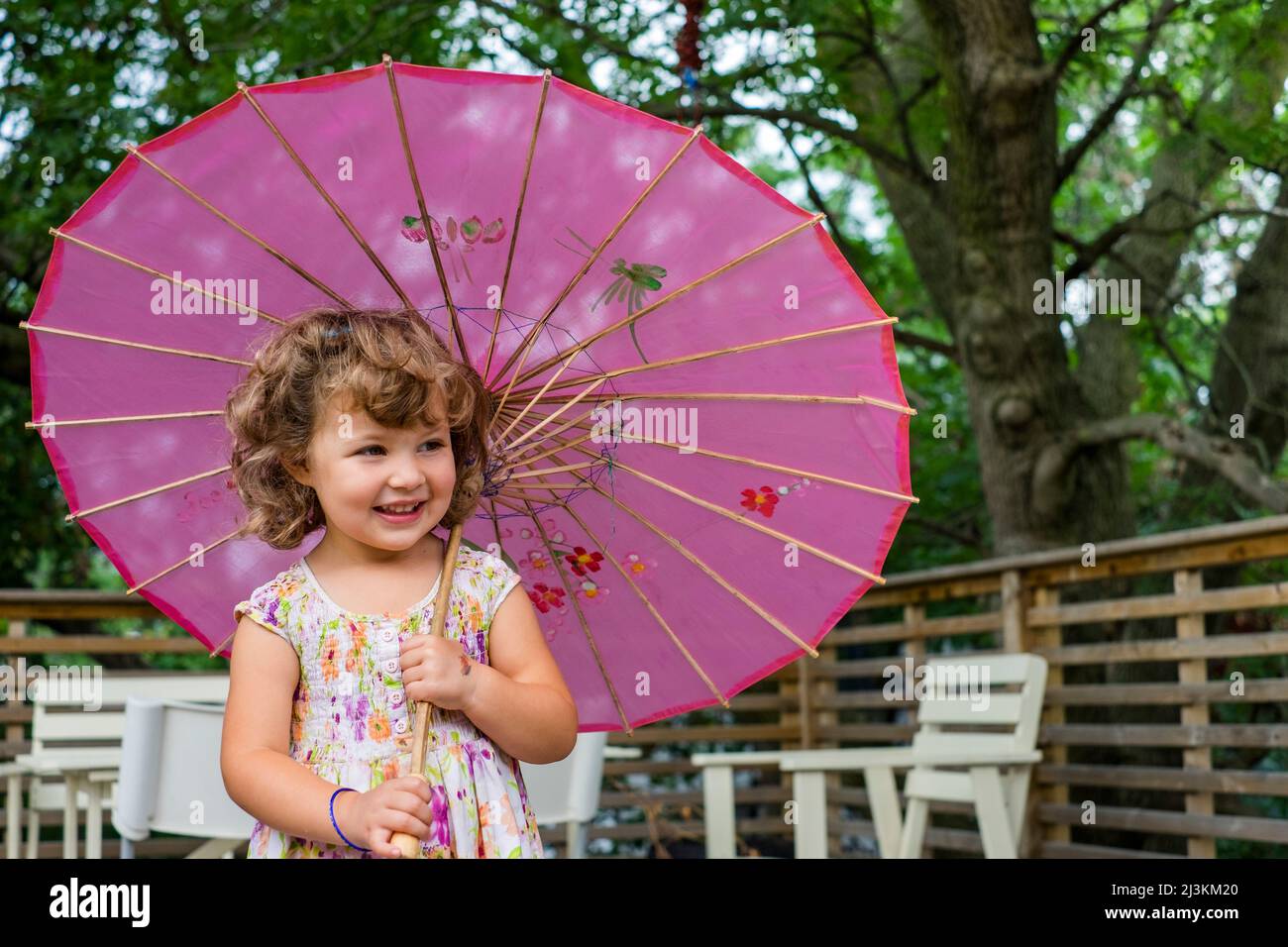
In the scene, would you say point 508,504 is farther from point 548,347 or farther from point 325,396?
point 325,396

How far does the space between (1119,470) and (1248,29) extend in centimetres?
179

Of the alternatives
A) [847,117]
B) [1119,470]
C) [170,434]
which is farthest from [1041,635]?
[170,434]

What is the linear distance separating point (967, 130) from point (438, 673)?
459cm

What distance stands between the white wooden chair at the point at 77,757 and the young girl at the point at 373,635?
244 cm

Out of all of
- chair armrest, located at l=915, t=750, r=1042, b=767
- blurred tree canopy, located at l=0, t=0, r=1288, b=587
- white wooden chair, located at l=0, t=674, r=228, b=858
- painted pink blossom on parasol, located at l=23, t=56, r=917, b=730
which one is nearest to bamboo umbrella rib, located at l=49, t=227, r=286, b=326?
painted pink blossom on parasol, located at l=23, t=56, r=917, b=730

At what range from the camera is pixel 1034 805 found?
196 inches

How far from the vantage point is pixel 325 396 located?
1784 mm

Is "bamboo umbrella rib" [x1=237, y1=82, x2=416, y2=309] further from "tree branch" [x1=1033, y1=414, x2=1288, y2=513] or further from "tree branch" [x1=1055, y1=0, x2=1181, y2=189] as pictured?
"tree branch" [x1=1055, y1=0, x2=1181, y2=189]

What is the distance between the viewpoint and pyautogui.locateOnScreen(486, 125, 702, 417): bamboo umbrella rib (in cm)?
190

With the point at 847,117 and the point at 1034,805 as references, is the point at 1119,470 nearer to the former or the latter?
the point at 1034,805

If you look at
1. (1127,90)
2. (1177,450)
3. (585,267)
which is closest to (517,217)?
(585,267)

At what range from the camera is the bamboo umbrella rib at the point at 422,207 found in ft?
6.10

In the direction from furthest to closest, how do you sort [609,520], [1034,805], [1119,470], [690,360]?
[1119,470]
[1034,805]
[609,520]
[690,360]

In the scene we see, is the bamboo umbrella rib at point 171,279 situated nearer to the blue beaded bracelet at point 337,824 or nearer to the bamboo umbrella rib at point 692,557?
the bamboo umbrella rib at point 692,557
